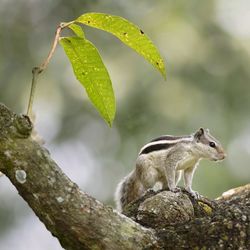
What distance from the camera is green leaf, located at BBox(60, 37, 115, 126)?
9.36 ft

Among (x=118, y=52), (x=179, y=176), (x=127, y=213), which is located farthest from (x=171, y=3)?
(x=127, y=213)

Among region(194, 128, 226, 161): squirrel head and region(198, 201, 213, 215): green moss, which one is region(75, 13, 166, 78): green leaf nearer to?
region(198, 201, 213, 215): green moss

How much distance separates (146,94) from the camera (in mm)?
10445

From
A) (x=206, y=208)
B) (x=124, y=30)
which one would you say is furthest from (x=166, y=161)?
(x=124, y=30)

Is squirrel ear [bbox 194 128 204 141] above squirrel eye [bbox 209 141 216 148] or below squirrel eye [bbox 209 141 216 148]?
above

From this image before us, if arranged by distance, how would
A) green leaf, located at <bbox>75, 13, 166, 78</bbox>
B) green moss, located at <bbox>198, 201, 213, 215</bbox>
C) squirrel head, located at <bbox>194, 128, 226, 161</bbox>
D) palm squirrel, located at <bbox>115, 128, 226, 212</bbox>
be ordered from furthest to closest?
squirrel head, located at <bbox>194, 128, 226, 161</bbox>, palm squirrel, located at <bbox>115, 128, 226, 212</bbox>, green moss, located at <bbox>198, 201, 213, 215</bbox>, green leaf, located at <bbox>75, 13, 166, 78</bbox>

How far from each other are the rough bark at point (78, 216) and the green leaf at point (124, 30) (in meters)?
0.42

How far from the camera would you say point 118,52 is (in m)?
11.4

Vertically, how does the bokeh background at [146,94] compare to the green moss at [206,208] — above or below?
above

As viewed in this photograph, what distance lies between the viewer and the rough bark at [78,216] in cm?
269

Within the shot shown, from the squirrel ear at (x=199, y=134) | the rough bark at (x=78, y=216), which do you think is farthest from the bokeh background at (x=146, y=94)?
the rough bark at (x=78, y=216)

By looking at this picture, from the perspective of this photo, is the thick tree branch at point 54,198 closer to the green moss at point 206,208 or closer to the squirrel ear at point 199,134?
the green moss at point 206,208

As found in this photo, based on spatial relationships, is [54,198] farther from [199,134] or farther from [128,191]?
[199,134]

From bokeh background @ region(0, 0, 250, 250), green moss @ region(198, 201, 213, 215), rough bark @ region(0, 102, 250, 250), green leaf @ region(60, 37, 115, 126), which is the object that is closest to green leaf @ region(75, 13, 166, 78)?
green leaf @ region(60, 37, 115, 126)
